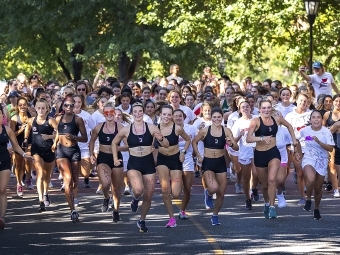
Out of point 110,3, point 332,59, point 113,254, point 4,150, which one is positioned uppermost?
point 110,3

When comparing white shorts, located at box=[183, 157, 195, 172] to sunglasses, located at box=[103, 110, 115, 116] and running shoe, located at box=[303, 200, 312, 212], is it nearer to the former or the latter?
sunglasses, located at box=[103, 110, 115, 116]

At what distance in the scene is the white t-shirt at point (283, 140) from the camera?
58.5ft

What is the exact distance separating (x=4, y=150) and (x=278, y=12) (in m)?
16.9

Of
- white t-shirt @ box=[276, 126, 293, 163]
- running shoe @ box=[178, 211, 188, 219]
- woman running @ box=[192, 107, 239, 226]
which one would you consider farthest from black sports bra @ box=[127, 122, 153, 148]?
white t-shirt @ box=[276, 126, 293, 163]

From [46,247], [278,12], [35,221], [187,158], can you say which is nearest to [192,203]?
[187,158]

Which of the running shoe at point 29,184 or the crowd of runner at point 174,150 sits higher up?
the crowd of runner at point 174,150

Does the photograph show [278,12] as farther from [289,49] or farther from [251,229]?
[251,229]

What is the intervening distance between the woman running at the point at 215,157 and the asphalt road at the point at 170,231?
481 mm

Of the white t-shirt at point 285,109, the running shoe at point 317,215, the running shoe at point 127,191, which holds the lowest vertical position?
the running shoe at point 317,215

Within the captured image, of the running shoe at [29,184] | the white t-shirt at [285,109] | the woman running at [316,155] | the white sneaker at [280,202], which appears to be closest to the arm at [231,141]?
the woman running at [316,155]

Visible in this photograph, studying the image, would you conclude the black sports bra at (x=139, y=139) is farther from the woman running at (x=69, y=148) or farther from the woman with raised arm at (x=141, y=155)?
the woman running at (x=69, y=148)

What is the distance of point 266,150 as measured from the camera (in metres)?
16.7

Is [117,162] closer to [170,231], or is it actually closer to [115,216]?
[170,231]

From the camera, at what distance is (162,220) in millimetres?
16609
